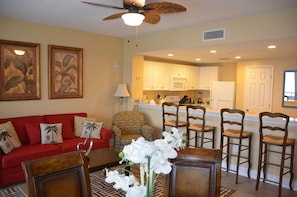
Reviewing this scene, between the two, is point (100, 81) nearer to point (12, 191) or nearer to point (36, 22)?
point (36, 22)

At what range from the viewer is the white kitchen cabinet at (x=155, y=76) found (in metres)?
6.30

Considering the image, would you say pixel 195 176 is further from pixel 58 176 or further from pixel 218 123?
pixel 218 123

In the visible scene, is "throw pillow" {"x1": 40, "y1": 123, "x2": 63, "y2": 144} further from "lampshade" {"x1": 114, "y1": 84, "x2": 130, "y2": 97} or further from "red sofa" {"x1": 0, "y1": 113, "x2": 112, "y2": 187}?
"lampshade" {"x1": 114, "y1": 84, "x2": 130, "y2": 97}

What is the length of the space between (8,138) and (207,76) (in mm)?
Answer: 6082

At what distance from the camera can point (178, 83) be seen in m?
7.28

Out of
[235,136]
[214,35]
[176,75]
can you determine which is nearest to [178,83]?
[176,75]

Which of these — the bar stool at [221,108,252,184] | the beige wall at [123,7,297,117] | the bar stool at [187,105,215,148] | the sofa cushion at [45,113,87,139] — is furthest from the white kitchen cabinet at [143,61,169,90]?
the bar stool at [221,108,252,184]

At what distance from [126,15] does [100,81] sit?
282cm

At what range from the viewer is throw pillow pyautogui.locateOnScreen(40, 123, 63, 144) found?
4.11 meters

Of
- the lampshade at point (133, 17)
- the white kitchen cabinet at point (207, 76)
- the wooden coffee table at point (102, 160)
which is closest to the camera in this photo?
the lampshade at point (133, 17)

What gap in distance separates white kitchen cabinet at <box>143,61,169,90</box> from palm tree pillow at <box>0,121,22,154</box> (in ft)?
10.6

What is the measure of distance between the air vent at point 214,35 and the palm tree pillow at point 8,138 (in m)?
3.54

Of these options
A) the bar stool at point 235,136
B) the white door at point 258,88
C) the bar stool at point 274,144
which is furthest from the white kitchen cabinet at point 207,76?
the bar stool at point 274,144

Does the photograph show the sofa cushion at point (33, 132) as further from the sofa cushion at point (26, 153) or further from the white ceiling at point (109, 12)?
the white ceiling at point (109, 12)
